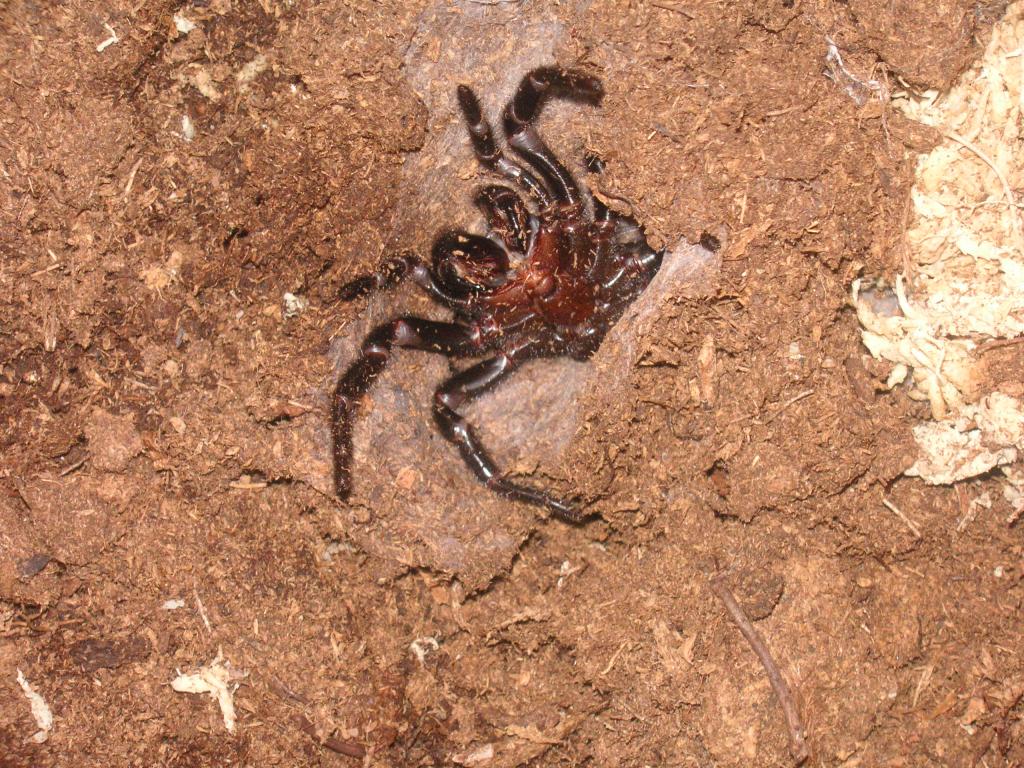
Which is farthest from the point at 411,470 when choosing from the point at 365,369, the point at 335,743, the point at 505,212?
the point at 505,212

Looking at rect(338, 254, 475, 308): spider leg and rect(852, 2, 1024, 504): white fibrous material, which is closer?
rect(852, 2, 1024, 504): white fibrous material

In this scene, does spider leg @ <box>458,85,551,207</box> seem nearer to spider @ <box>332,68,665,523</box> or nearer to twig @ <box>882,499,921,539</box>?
spider @ <box>332,68,665,523</box>

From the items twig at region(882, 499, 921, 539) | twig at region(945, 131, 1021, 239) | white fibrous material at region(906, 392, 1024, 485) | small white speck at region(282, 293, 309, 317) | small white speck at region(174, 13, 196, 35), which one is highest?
small white speck at region(174, 13, 196, 35)

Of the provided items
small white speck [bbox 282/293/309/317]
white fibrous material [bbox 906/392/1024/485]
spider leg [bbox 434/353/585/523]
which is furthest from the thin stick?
small white speck [bbox 282/293/309/317]

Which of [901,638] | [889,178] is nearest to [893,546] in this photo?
[901,638]

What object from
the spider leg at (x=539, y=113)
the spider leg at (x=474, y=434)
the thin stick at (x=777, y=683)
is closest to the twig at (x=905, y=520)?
the thin stick at (x=777, y=683)

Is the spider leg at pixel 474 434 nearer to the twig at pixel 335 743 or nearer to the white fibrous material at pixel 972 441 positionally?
the twig at pixel 335 743

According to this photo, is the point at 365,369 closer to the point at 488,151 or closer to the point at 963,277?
Result: the point at 488,151

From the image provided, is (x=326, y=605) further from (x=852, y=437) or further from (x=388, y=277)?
(x=852, y=437)
